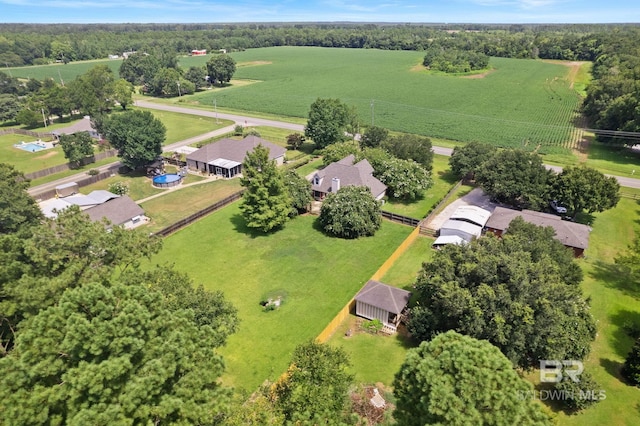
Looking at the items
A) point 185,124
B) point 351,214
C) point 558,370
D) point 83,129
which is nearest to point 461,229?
point 351,214

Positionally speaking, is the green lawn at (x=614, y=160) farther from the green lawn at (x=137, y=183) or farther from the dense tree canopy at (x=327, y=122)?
the green lawn at (x=137, y=183)

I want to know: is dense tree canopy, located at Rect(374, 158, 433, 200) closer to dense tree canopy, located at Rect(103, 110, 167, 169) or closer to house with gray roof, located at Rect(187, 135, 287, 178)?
house with gray roof, located at Rect(187, 135, 287, 178)

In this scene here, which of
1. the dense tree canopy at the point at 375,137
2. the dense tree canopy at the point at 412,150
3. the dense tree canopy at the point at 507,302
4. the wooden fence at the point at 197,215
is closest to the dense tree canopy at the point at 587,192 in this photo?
the dense tree canopy at the point at 507,302

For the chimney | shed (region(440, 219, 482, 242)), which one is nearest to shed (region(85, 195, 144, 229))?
the chimney

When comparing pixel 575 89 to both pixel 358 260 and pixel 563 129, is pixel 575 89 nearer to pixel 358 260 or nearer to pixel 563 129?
pixel 563 129

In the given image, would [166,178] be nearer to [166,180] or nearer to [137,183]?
[166,180]

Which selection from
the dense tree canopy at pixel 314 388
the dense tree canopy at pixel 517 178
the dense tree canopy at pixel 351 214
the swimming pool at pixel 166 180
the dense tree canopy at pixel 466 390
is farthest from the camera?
the swimming pool at pixel 166 180
